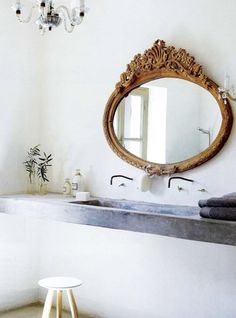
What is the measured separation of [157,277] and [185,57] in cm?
162

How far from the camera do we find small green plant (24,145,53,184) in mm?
4258

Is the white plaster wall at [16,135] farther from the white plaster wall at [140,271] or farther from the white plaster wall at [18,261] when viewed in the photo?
the white plaster wall at [140,271]

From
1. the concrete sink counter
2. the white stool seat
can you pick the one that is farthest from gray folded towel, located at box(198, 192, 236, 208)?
the white stool seat

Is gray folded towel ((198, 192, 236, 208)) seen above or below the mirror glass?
below

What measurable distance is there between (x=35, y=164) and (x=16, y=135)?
317 mm

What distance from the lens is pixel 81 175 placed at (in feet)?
13.1

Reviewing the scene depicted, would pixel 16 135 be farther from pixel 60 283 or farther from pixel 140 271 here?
pixel 140 271

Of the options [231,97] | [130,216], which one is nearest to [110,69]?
[231,97]

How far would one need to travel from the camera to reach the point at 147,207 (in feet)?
11.3

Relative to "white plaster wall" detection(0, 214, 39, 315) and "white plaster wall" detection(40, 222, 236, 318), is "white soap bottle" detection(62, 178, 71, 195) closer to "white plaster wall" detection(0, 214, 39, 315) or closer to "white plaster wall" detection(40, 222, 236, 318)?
"white plaster wall" detection(40, 222, 236, 318)

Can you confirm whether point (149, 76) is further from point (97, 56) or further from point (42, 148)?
point (42, 148)

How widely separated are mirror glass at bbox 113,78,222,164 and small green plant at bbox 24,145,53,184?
85 cm

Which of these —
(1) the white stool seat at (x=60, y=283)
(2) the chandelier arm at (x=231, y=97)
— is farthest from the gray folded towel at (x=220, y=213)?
(1) the white stool seat at (x=60, y=283)

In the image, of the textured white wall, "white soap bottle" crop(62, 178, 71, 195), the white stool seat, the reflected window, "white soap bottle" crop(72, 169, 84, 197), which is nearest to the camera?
the textured white wall
